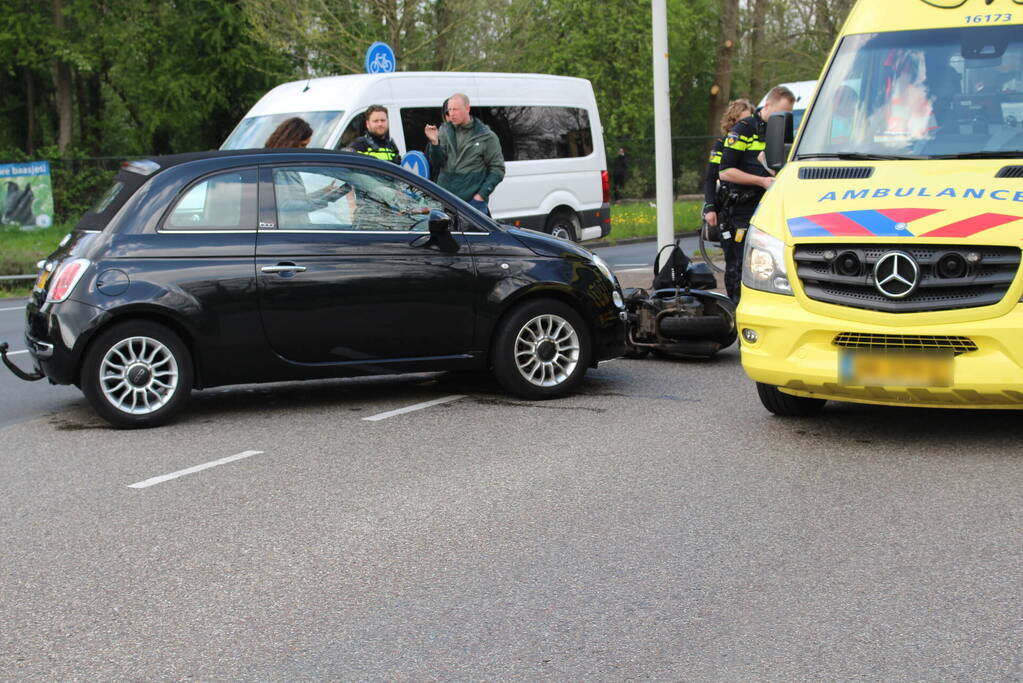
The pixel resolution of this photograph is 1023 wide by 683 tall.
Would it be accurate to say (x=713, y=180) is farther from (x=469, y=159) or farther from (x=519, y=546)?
(x=519, y=546)

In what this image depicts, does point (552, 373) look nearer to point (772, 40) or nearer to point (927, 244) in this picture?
point (927, 244)

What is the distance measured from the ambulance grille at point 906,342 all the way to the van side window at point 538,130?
37.1 feet

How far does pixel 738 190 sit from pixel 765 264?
13.8ft

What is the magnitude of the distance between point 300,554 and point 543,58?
3829 centimetres

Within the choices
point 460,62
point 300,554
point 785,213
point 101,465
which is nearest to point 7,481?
point 101,465

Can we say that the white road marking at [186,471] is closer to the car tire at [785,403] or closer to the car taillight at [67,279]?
the car taillight at [67,279]

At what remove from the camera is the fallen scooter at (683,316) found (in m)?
9.73

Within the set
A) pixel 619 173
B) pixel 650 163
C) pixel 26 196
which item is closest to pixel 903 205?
pixel 26 196

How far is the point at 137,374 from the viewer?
7.70 m

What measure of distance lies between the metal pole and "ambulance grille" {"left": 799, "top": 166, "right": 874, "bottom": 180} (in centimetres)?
599

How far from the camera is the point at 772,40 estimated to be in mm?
42875

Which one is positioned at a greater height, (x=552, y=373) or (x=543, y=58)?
(x=543, y=58)

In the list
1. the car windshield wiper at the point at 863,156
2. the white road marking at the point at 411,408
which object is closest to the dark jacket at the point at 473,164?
the white road marking at the point at 411,408

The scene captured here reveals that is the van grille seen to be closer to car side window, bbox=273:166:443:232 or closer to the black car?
the black car
